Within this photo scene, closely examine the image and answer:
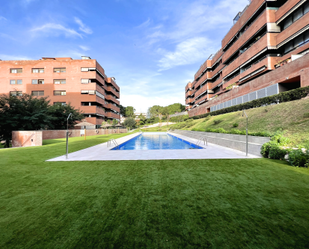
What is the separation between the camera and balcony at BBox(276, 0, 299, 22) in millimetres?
16641

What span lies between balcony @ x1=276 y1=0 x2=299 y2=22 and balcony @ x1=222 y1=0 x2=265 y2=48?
293 cm

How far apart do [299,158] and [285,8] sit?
2165 centimetres

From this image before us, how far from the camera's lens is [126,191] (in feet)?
13.1

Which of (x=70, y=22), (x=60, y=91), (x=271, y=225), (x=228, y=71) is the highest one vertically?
(x=70, y=22)

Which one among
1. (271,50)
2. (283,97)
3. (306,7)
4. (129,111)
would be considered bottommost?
(283,97)

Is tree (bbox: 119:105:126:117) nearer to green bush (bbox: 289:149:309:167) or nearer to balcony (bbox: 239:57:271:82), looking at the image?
balcony (bbox: 239:57:271:82)

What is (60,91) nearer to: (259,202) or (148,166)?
(148,166)

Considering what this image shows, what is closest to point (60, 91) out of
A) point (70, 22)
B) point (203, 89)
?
point (70, 22)

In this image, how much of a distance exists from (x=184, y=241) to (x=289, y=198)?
10.0ft

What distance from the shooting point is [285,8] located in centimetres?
1759

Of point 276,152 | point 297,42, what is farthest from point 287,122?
point 297,42

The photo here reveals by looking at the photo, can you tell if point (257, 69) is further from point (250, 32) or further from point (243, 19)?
point (243, 19)

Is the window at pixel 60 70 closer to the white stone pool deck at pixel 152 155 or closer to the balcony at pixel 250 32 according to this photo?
the white stone pool deck at pixel 152 155

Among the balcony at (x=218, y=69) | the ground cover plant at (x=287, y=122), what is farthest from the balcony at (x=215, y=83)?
the ground cover plant at (x=287, y=122)
